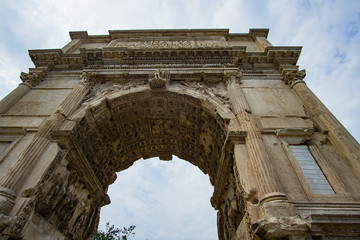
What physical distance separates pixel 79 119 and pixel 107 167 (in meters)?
3.35

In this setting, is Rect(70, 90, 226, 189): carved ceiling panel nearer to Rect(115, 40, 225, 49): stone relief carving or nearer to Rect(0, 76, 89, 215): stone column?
Rect(0, 76, 89, 215): stone column

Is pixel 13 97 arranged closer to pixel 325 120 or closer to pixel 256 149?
pixel 256 149

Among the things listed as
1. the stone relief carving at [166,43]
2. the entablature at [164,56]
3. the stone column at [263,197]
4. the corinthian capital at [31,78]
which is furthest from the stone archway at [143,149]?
Result: the stone relief carving at [166,43]

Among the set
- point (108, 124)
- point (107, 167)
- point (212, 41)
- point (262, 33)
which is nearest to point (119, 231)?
point (107, 167)

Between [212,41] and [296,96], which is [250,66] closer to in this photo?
[296,96]

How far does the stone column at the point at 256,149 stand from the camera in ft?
14.5

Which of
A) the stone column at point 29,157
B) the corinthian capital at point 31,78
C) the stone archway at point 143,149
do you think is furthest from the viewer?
the corinthian capital at point 31,78

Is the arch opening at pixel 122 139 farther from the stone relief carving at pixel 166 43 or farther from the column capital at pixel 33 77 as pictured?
the stone relief carving at pixel 166 43

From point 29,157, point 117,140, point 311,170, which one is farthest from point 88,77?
point 311,170

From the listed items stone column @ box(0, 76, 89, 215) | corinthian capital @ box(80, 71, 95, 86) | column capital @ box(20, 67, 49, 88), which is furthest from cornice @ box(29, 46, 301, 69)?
stone column @ box(0, 76, 89, 215)

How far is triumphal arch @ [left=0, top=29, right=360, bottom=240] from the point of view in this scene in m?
4.55

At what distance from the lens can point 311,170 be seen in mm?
5438

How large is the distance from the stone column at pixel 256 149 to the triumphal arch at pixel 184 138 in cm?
3

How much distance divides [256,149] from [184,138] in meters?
4.76
